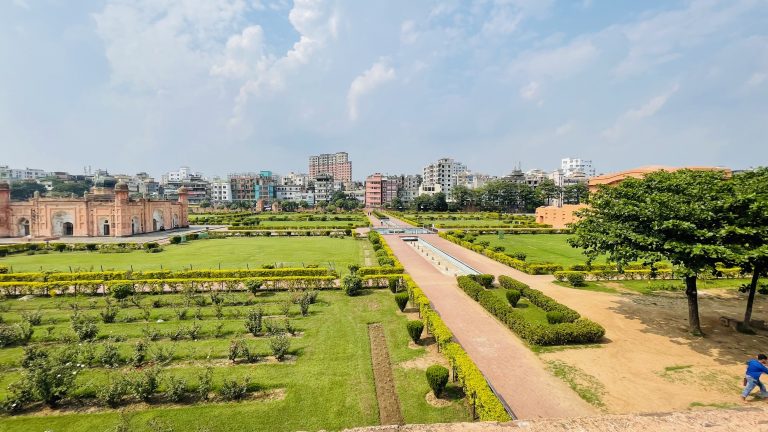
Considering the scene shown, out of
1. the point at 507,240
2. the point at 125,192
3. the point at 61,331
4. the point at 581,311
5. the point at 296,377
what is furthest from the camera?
the point at 125,192

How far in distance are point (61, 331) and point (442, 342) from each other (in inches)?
575

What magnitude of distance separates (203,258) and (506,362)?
86.9 ft

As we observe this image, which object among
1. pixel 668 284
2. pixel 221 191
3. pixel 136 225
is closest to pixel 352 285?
pixel 668 284

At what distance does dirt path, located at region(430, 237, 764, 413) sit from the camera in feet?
31.3

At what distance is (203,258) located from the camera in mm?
30703

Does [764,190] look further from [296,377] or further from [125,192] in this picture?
[125,192]

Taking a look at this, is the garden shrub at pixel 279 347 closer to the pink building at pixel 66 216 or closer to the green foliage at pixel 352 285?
the green foliage at pixel 352 285

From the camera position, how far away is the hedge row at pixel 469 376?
8.31 metres

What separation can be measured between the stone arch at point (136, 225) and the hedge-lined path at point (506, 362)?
47110 mm

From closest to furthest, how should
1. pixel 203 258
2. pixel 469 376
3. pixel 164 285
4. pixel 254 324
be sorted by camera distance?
pixel 469 376
pixel 254 324
pixel 164 285
pixel 203 258

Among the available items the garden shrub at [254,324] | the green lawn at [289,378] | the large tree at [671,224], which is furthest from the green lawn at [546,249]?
the garden shrub at [254,324]

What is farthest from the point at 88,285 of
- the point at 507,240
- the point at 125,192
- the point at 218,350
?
the point at 507,240

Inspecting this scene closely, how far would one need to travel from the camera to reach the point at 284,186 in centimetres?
14125

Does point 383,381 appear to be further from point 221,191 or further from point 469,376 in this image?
point 221,191
